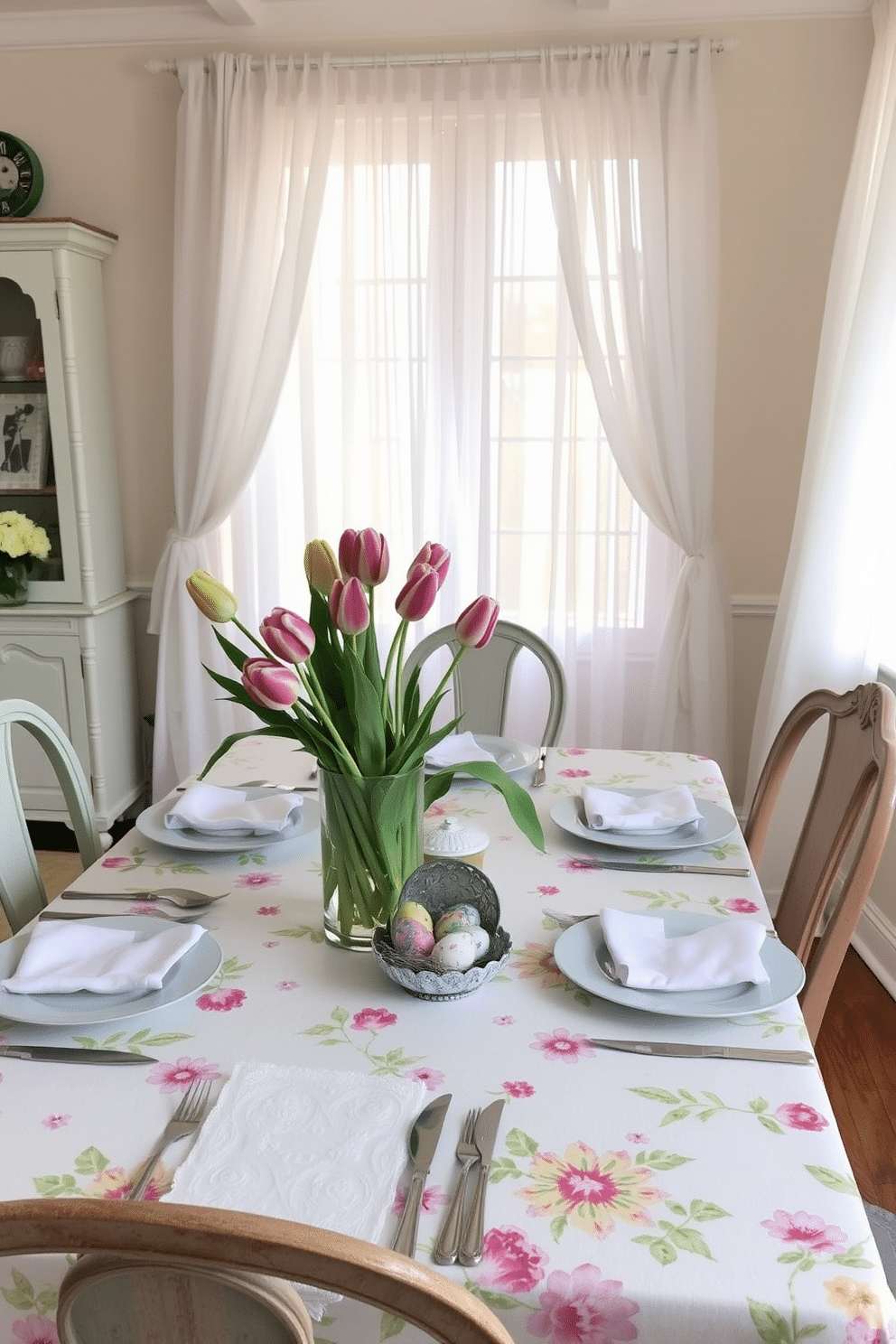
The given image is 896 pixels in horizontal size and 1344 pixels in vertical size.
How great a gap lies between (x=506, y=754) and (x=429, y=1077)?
99 cm

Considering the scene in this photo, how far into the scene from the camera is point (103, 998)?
1.16m

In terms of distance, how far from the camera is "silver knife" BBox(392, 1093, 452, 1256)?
82 centimetres

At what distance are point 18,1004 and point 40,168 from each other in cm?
284

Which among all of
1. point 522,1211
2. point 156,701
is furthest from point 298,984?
point 156,701

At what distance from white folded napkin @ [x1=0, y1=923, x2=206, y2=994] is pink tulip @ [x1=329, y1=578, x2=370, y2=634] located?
0.40m

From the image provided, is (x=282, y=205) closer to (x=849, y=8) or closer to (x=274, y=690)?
(x=849, y=8)

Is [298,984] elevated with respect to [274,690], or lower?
lower

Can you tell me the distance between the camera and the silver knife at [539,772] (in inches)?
73.3

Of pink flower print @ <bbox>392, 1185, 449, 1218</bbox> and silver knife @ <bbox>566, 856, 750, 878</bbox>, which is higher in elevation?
silver knife @ <bbox>566, 856, 750, 878</bbox>

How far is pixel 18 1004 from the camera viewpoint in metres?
1.13

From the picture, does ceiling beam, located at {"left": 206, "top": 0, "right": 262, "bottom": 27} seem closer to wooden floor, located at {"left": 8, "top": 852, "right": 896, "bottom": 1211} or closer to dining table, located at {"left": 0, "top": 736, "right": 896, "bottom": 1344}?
dining table, located at {"left": 0, "top": 736, "right": 896, "bottom": 1344}

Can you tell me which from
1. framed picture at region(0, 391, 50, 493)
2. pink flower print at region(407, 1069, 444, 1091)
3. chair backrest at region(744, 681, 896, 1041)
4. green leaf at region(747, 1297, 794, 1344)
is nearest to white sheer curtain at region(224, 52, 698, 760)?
framed picture at region(0, 391, 50, 493)

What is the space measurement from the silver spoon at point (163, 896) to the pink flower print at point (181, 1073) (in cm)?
35

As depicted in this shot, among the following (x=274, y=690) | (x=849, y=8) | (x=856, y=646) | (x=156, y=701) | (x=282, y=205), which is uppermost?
(x=849, y=8)
